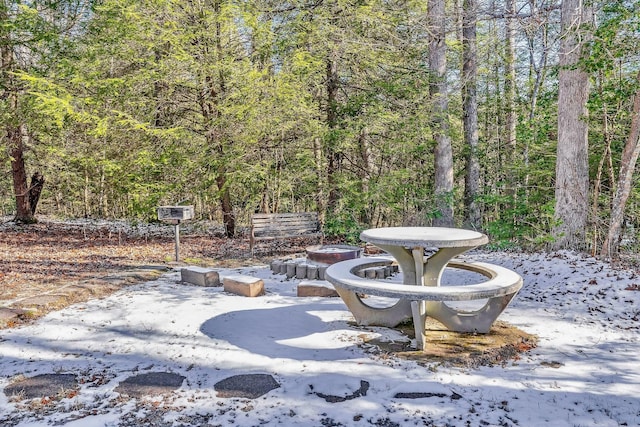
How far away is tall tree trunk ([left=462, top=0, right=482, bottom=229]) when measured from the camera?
31.3 feet

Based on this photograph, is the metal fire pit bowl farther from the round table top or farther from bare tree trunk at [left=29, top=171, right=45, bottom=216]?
bare tree trunk at [left=29, top=171, right=45, bottom=216]

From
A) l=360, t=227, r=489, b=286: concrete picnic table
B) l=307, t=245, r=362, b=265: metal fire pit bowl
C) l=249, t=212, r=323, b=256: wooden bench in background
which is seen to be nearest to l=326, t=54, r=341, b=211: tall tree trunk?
l=249, t=212, r=323, b=256: wooden bench in background

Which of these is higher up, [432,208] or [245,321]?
[432,208]

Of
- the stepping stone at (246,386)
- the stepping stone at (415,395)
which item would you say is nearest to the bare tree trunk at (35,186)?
the stepping stone at (246,386)

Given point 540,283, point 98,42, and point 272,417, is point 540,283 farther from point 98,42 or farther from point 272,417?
point 98,42

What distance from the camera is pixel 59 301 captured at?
15.4 feet

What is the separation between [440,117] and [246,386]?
738 cm

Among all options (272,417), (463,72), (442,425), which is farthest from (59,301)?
(463,72)

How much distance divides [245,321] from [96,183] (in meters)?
11.7

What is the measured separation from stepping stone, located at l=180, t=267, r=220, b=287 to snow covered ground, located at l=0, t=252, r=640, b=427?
47 cm

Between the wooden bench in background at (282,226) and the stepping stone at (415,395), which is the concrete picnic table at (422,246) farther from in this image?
the wooden bench in background at (282,226)

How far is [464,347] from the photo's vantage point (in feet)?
11.9

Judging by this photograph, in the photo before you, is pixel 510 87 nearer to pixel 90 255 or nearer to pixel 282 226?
pixel 282 226

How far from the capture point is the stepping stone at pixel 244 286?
516 centimetres
